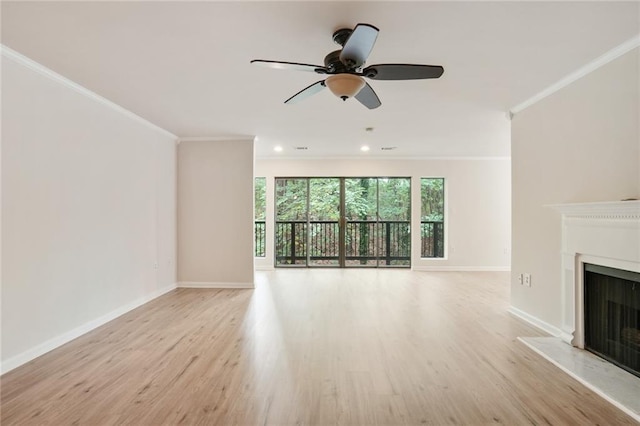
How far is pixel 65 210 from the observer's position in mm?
2879

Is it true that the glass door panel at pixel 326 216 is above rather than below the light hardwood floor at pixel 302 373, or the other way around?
above

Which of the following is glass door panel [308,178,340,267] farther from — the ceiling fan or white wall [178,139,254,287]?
the ceiling fan

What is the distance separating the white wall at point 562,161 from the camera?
2.35 m

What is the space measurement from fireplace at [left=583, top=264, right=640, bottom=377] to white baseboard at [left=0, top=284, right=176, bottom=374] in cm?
448

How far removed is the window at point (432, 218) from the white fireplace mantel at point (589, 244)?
3.84 metres

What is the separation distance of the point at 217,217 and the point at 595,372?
15.3 feet

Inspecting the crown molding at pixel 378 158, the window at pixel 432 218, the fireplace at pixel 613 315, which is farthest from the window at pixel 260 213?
the fireplace at pixel 613 315

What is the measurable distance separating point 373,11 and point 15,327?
3345 mm

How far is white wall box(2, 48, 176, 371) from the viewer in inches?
94.3

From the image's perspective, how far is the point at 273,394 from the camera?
207cm

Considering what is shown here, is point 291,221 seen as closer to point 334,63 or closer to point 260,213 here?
point 260,213

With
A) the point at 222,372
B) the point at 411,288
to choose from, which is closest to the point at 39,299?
Answer: the point at 222,372

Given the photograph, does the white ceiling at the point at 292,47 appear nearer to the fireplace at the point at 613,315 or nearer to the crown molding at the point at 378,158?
the fireplace at the point at 613,315

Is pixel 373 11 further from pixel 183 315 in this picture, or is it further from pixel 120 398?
pixel 183 315
